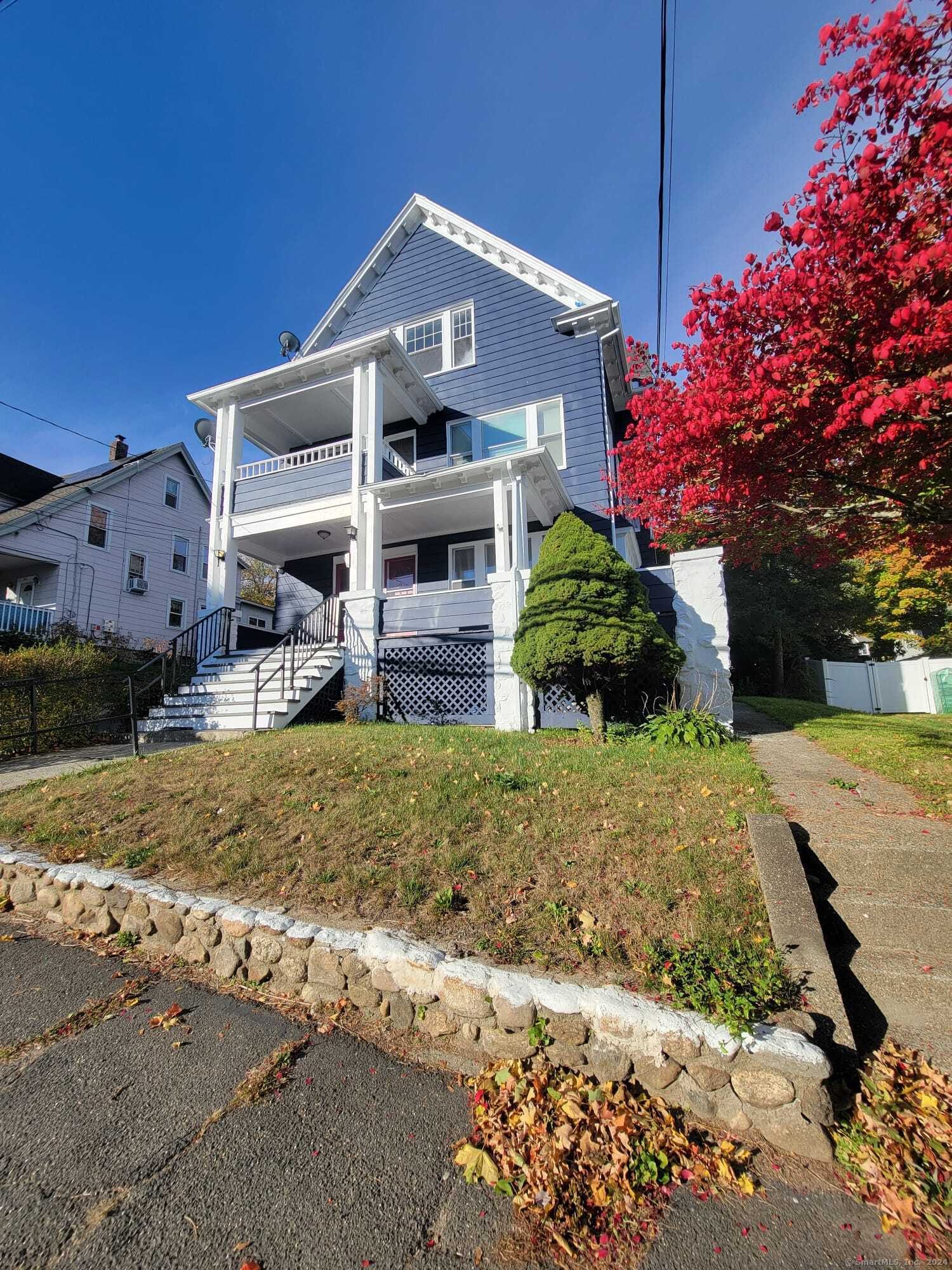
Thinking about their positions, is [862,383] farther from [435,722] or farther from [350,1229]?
[435,722]

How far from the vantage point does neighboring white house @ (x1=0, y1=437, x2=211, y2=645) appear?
17.9 meters

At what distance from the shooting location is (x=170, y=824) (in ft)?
15.1

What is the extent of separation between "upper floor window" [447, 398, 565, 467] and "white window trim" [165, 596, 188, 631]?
1547cm

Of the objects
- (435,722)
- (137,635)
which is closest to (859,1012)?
(435,722)

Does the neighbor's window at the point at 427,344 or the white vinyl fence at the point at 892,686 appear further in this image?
the white vinyl fence at the point at 892,686

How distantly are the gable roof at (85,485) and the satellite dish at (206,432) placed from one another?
9.92 ft

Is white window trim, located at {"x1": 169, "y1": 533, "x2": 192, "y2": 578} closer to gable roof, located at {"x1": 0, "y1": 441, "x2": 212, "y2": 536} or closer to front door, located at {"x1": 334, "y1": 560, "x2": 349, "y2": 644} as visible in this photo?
gable roof, located at {"x1": 0, "y1": 441, "x2": 212, "y2": 536}

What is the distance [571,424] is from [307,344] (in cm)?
797

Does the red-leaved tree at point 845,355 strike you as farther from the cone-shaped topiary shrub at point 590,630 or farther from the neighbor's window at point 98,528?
the neighbor's window at point 98,528

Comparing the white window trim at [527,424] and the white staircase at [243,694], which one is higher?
the white window trim at [527,424]

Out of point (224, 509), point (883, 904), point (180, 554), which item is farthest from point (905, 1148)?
point (180, 554)

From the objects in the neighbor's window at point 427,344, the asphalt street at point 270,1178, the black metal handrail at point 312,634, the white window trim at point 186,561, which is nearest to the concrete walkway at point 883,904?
the asphalt street at point 270,1178

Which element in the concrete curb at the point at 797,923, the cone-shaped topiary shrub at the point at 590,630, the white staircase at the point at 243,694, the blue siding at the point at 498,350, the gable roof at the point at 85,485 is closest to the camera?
the concrete curb at the point at 797,923

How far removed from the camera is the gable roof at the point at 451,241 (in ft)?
41.1
